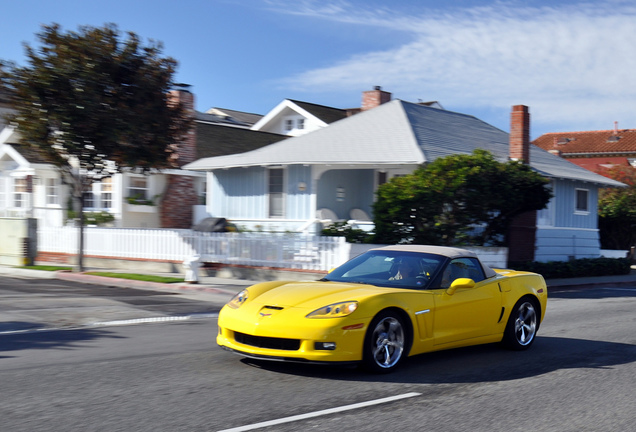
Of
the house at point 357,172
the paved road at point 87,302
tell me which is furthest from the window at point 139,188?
the paved road at point 87,302

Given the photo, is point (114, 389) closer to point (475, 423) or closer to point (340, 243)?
point (475, 423)

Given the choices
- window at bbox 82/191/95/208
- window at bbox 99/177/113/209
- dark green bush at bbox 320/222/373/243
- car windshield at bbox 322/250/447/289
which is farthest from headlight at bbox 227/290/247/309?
window at bbox 82/191/95/208

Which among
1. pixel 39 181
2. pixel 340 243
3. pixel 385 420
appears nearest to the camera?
pixel 385 420

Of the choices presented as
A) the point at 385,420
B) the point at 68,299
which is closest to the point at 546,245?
the point at 68,299

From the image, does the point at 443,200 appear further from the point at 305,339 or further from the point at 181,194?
the point at 181,194

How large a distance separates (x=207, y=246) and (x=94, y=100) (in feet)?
17.6

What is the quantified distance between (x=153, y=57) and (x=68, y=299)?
7.63 m

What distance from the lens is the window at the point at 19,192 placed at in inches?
1171

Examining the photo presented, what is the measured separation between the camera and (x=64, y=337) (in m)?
9.45

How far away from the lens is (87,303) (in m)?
13.4

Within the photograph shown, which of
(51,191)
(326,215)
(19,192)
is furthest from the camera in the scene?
(19,192)

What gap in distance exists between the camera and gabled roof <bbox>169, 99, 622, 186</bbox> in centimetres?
2159

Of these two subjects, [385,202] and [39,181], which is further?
[39,181]

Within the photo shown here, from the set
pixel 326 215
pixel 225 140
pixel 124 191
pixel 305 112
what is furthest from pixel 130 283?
pixel 305 112
